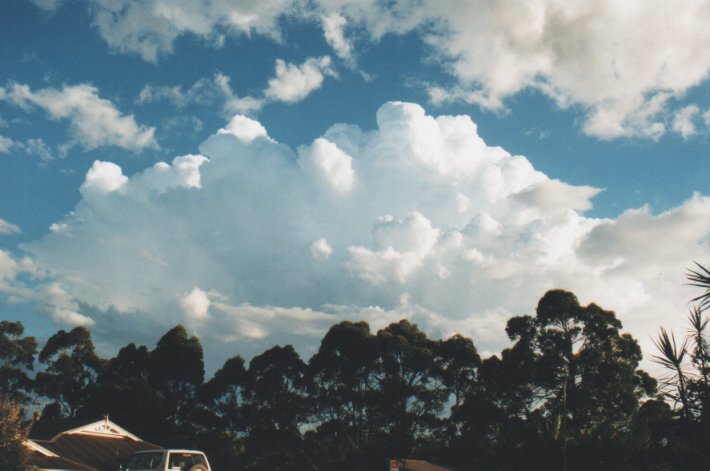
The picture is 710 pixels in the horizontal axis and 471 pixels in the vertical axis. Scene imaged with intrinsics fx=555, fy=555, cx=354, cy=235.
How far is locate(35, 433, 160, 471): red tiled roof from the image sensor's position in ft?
98.7

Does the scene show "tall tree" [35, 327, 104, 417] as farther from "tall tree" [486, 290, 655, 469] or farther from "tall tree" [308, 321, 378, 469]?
"tall tree" [486, 290, 655, 469]

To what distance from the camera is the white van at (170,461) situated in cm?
1784

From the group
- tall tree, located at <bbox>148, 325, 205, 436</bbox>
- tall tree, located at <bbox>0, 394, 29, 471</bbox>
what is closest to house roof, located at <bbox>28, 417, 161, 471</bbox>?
tall tree, located at <bbox>0, 394, 29, 471</bbox>

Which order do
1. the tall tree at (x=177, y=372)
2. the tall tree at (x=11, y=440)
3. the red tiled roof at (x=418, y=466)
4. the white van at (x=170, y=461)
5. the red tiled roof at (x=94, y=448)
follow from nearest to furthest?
the white van at (x=170, y=461) → the tall tree at (x=11, y=440) → the red tiled roof at (x=94, y=448) → the red tiled roof at (x=418, y=466) → the tall tree at (x=177, y=372)

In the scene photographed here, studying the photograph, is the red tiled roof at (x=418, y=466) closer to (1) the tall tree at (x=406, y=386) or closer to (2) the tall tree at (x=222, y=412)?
(1) the tall tree at (x=406, y=386)

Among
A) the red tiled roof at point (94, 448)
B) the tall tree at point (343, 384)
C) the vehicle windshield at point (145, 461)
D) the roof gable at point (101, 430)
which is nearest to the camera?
the vehicle windshield at point (145, 461)

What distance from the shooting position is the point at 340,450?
4391 centimetres

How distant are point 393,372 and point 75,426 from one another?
25121 mm

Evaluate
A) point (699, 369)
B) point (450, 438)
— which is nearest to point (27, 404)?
point (450, 438)

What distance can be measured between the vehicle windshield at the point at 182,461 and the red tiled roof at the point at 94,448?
12443 mm

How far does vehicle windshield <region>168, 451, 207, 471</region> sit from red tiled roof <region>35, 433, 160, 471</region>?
12.4m

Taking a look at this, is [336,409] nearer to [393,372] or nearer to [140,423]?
[393,372]

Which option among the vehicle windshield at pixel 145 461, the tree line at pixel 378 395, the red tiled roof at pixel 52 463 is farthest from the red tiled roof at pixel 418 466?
the vehicle windshield at pixel 145 461

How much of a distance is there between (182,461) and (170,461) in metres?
0.46
